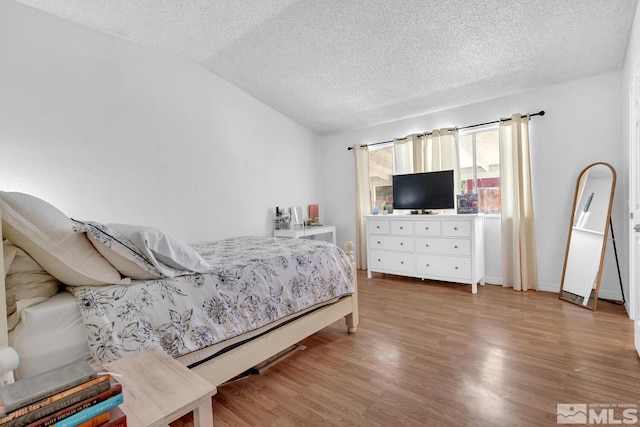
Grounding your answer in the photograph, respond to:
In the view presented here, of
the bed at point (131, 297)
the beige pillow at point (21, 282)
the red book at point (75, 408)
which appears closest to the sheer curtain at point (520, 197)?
the bed at point (131, 297)

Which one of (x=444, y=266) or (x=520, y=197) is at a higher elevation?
(x=520, y=197)

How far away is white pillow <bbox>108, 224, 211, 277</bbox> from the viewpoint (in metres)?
1.51

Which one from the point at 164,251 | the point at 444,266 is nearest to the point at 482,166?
the point at 444,266

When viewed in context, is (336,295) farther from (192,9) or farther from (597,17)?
(597,17)

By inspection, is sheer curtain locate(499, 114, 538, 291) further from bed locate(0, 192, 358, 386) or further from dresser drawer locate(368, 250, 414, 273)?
bed locate(0, 192, 358, 386)

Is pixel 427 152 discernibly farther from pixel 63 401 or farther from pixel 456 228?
pixel 63 401

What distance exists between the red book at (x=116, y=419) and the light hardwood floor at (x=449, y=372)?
3.06ft

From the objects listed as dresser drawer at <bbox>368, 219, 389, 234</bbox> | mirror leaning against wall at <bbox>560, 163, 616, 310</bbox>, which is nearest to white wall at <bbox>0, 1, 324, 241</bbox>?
dresser drawer at <bbox>368, 219, 389, 234</bbox>

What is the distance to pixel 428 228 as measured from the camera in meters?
3.89

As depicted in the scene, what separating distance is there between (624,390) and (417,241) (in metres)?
2.41

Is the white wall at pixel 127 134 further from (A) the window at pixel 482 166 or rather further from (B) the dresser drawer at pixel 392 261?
(A) the window at pixel 482 166

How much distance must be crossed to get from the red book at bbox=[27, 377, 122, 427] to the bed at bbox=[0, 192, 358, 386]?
43 cm

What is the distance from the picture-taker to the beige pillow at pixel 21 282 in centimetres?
118

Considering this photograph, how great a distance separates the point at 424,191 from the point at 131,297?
360cm
